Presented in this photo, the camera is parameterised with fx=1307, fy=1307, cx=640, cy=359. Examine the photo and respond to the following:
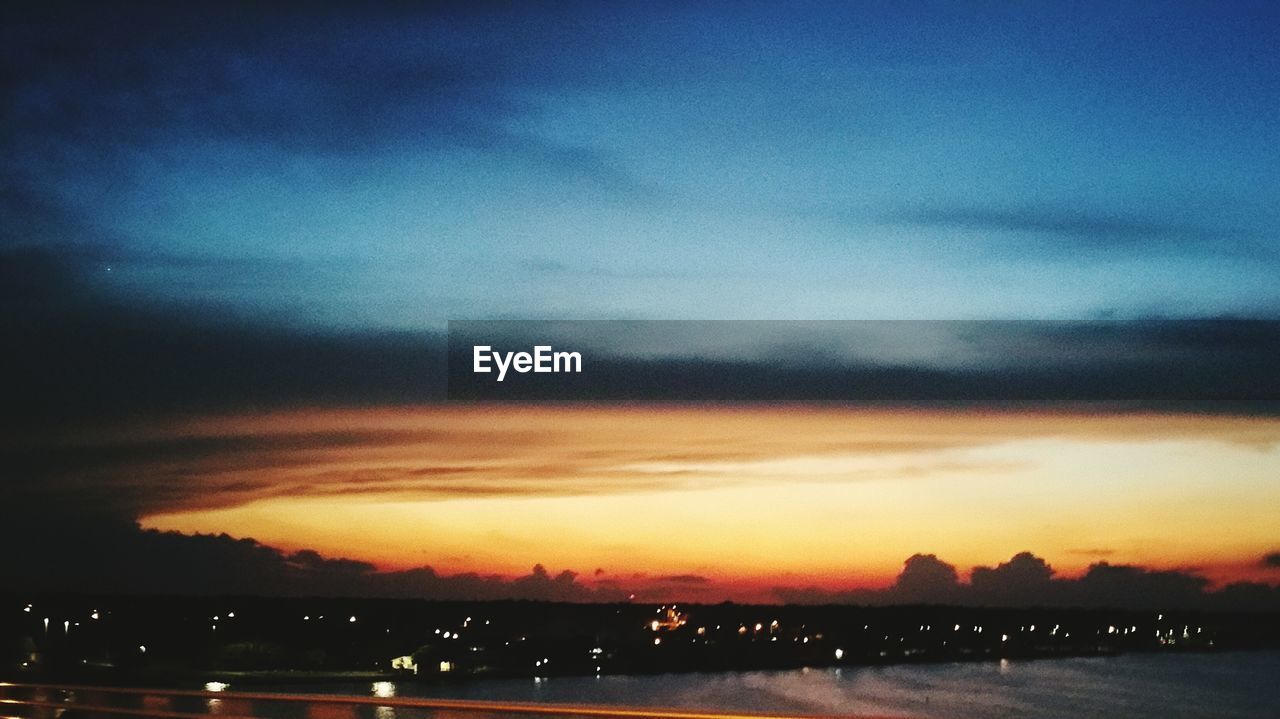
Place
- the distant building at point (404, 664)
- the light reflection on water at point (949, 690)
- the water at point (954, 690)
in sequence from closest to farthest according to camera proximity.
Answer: the distant building at point (404, 664), the light reflection on water at point (949, 690), the water at point (954, 690)

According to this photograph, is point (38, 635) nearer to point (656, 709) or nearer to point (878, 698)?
point (656, 709)

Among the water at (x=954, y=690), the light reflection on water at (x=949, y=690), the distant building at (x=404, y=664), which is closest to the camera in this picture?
the distant building at (x=404, y=664)

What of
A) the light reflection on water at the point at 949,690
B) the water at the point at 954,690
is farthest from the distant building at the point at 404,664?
the water at the point at 954,690

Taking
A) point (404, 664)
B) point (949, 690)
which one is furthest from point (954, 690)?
point (404, 664)

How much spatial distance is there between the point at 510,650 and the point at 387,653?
8.52 metres

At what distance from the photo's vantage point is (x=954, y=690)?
7119 centimetres

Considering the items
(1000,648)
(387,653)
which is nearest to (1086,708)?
(1000,648)

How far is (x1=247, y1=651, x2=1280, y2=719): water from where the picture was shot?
147ft

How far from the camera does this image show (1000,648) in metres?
89.9

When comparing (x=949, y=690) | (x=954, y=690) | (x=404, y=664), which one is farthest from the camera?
(x=949, y=690)

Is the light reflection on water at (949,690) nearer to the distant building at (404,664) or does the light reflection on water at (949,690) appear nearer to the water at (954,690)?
the water at (954,690)

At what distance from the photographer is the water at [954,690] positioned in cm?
4491

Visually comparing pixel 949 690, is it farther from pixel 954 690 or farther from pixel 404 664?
pixel 404 664

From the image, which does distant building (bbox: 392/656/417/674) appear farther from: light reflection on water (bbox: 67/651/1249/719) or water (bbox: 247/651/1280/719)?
water (bbox: 247/651/1280/719)
